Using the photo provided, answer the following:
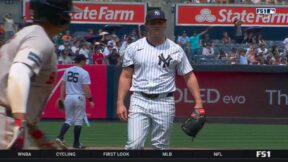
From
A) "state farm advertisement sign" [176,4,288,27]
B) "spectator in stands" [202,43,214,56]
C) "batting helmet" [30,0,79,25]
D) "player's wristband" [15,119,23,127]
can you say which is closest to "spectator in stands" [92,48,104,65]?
"spectator in stands" [202,43,214,56]

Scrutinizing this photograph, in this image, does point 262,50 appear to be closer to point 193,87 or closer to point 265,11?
point 265,11

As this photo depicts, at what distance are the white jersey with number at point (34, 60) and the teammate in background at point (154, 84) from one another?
3.80 meters

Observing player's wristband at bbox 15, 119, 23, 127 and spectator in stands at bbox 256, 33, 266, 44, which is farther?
spectator in stands at bbox 256, 33, 266, 44

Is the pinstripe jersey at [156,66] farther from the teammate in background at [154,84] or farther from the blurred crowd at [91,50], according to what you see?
the blurred crowd at [91,50]

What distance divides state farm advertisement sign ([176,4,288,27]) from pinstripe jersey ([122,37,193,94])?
23.2 m

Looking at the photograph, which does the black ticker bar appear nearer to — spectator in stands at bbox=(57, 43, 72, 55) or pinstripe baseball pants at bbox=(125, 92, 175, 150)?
pinstripe baseball pants at bbox=(125, 92, 175, 150)

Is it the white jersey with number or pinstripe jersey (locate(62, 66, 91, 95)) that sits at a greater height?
the white jersey with number

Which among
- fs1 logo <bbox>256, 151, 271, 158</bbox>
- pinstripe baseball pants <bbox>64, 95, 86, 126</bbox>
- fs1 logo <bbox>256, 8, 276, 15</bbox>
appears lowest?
pinstripe baseball pants <bbox>64, 95, 86, 126</bbox>

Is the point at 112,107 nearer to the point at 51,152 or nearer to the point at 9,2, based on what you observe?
the point at 9,2

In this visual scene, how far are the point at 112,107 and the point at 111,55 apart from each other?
1.47 meters

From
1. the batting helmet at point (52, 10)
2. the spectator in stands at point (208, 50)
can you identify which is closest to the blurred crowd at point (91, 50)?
the spectator in stands at point (208, 50)

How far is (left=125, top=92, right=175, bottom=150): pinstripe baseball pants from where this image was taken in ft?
28.0

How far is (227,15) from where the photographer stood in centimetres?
3228

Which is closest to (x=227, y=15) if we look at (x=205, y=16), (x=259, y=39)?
(x=205, y=16)
